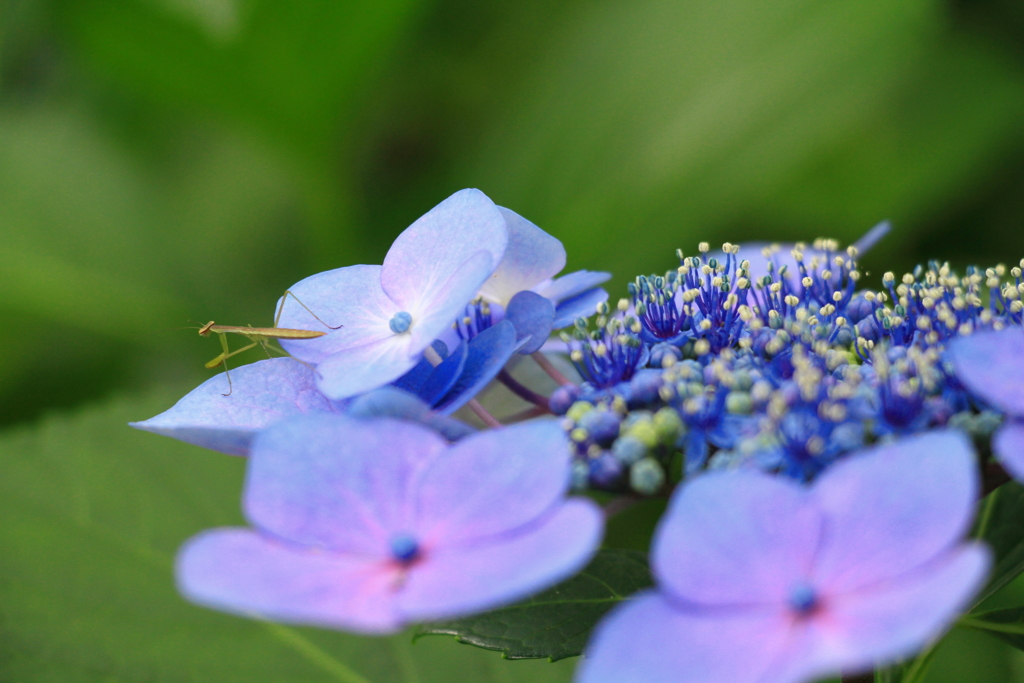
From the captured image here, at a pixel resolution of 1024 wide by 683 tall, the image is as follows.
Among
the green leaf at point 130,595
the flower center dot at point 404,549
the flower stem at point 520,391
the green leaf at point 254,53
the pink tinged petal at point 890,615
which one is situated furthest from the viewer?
the green leaf at point 254,53

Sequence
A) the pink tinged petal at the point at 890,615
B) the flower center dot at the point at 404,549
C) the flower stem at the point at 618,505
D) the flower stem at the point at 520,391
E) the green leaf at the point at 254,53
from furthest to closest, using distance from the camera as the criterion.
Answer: the green leaf at the point at 254,53 → the flower stem at the point at 520,391 → the flower stem at the point at 618,505 → the flower center dot at the point at 404,549 → the pink tinged petal at the point at 890,615

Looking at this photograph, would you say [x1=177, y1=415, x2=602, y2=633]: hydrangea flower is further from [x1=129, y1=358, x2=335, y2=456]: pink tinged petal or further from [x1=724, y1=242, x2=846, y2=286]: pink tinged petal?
[x1=724, y1=242, x2=846, y2=286]: pink tinged petal

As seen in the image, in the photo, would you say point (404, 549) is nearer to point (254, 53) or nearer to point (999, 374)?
point (999, 374)

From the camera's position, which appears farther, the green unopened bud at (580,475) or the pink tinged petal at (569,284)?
the pink tinged petal at (569,284)

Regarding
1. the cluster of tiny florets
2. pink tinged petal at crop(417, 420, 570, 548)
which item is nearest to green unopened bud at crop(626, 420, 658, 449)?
the cluster of tiny florets

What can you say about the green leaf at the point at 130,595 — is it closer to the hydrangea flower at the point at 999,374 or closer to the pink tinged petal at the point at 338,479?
the pink tinged petal at the point at 338,479

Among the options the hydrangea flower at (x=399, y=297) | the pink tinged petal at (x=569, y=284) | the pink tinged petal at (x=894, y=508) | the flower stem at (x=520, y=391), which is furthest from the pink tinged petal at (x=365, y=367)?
the pink tinged petal at (x=894, y=508)

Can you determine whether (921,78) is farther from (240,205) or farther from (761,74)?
(240,205)
